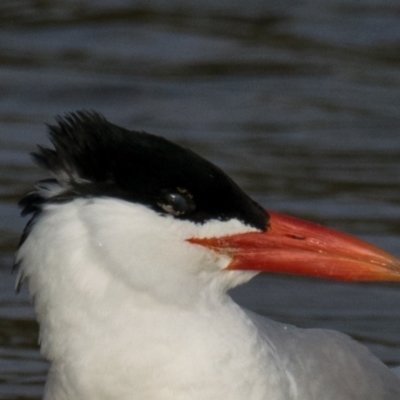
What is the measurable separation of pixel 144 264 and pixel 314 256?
28.5 inches

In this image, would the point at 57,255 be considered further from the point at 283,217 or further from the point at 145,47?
the point at 145,47

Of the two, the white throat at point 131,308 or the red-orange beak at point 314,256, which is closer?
the white throat at point 131,308

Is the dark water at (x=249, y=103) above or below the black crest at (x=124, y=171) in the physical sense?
below

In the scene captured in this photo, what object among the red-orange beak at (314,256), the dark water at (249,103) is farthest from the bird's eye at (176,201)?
the dark water at (249,103)

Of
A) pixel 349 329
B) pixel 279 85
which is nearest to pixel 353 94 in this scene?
pixel 279 85

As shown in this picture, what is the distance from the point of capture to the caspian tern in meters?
5.22

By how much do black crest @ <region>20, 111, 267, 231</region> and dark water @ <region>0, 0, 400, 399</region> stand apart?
252 cm

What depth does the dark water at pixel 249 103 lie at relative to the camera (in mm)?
8586

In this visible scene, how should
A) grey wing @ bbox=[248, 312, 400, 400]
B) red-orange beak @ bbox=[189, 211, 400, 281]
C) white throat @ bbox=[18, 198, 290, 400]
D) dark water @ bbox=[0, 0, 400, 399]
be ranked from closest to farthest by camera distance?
1. white throat @ bbox=[18, 198, 290, 400]
2. red-orange beak @ bbox=[189, 211, 400, 281]
3. grey wing @ bbox=[248, 312, 400, 400]
4. dark water @ bbox=[0, 0, 400, 399]

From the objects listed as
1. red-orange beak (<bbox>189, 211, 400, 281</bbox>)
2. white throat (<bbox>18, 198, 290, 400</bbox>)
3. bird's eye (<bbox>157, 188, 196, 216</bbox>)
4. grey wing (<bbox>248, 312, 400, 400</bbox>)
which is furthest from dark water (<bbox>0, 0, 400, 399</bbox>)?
bird's eye (<bbox>157, 188, 196, 216</bbox>)

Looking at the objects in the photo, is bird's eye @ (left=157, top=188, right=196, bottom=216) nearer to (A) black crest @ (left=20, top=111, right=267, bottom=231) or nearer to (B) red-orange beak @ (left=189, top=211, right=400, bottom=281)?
(A) black crest @ (left=20, top=111, right=267, bottom=231)

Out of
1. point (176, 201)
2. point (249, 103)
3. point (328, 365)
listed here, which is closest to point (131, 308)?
point (176, 201)

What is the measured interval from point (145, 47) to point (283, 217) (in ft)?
25.6

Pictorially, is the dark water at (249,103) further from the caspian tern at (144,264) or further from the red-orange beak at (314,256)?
the red-orange beak at (314,256)
